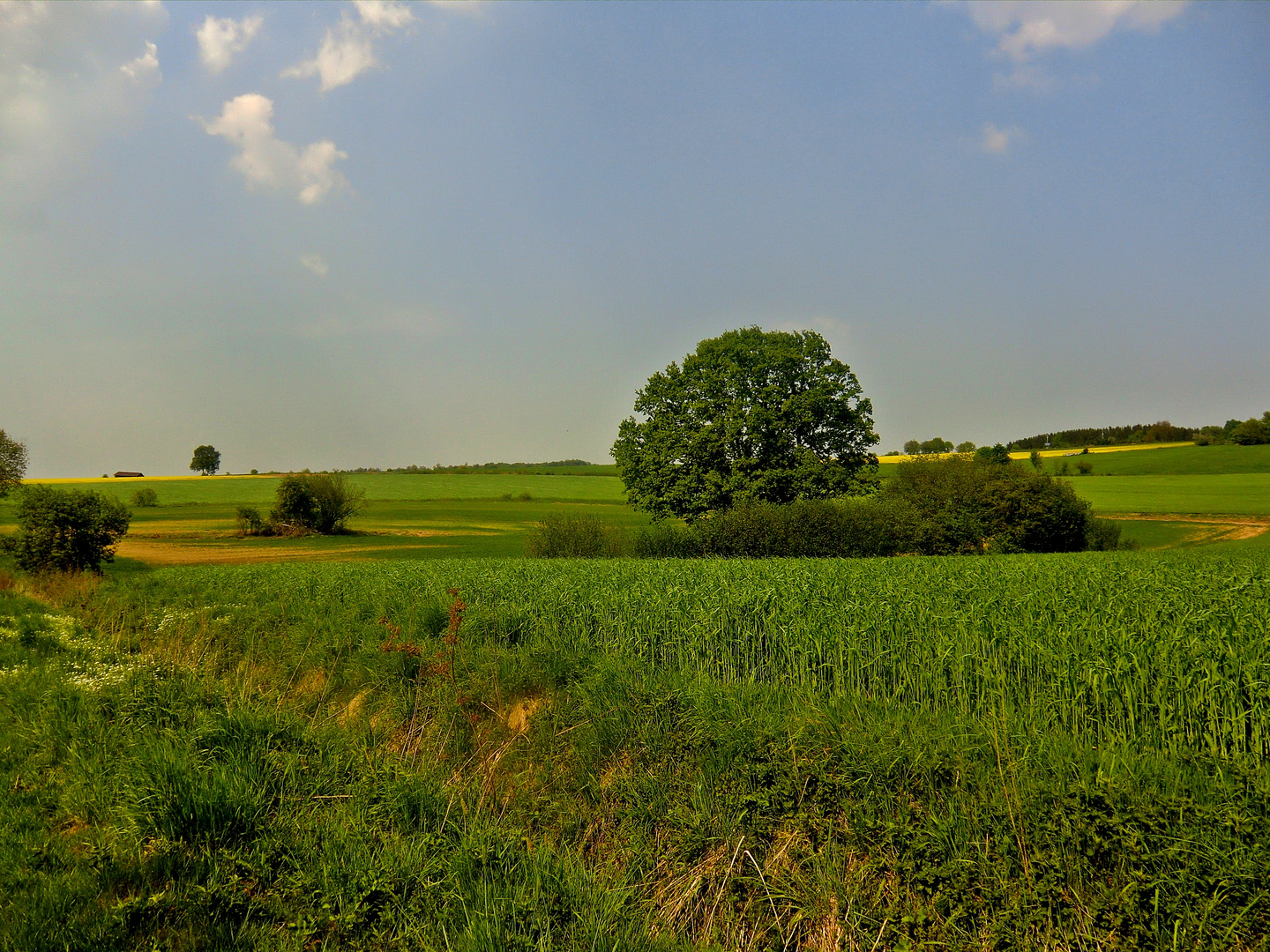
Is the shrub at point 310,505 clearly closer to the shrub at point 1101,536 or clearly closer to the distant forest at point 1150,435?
the shrub at point 1101,536

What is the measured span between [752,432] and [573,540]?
32.8 feet

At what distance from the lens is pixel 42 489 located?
2519 cm

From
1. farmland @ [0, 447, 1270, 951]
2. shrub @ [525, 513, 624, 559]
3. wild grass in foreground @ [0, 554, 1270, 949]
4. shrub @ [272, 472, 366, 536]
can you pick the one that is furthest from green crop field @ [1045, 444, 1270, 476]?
farmland @ [0, 447, 1270, 951]

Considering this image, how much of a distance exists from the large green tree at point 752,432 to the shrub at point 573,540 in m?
3.59

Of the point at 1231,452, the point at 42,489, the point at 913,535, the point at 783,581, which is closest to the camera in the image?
the point at 783,581

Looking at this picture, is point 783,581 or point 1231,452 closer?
point 783,581

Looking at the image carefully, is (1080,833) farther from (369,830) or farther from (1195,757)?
(369,830)

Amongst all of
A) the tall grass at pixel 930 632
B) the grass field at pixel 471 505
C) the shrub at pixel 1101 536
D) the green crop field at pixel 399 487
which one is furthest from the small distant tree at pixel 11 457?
the shrub at pixel 1101 536

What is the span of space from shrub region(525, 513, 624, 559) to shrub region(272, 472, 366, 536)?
85.1ft

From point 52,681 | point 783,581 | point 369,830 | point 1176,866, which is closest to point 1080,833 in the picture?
point 1176,866

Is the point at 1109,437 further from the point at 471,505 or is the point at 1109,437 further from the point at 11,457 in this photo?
the point at 11,457

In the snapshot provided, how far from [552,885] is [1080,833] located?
315 centimetres

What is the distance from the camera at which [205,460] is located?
399 ft

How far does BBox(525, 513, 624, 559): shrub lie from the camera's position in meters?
32.6
